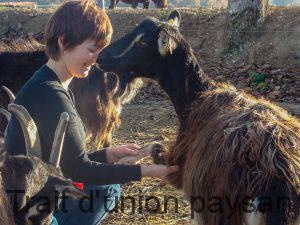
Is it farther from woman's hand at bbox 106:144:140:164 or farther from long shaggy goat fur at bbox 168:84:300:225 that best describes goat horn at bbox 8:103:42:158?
long shaggy goat fur at bbox 168:84:300:225

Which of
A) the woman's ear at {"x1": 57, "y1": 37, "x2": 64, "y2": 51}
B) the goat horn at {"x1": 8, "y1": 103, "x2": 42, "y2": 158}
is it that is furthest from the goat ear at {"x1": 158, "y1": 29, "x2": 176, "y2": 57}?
the goat horn at {"x1": 8, "y1": 103, "x2": 42, "y2": 158}

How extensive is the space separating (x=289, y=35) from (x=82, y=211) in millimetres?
7431

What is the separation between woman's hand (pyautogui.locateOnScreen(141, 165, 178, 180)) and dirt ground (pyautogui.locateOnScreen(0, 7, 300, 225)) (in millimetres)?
1816

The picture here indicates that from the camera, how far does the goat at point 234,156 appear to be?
2.77 meters

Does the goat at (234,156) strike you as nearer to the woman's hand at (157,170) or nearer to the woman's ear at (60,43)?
the woman's hand at (157,170)

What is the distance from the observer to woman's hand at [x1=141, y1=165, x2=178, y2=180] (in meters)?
3.09

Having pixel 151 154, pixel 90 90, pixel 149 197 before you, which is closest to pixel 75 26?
pixel 151 154

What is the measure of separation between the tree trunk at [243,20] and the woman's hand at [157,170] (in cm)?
702

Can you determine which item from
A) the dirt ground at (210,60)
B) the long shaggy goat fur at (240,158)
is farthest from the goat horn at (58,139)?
the dirt ground at (210,60)

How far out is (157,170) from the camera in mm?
3162

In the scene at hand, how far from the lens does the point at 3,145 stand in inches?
119

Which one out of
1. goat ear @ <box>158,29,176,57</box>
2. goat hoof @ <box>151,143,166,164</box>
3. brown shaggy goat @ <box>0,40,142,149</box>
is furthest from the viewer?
brown shaggy goat @ <box>0,40,142,149</box>

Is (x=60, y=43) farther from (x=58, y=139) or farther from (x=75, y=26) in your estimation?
(x=58, y=139)

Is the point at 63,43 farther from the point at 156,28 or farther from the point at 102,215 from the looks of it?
the point at 156,28
